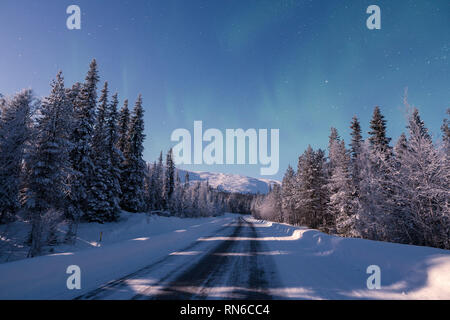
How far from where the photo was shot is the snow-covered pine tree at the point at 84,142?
20438mm

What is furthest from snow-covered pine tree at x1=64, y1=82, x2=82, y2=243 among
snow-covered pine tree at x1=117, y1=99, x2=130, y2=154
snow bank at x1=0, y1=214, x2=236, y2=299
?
snow bank at x1=0, y1=214, x2=236, y2=299

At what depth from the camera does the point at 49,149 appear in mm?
14492

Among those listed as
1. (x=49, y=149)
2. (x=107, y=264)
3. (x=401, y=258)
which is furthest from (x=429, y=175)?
(x=49, y=149)

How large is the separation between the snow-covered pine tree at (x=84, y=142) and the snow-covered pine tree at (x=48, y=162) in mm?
4725

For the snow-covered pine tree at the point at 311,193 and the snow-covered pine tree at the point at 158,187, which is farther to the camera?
the snow-covered pine tree at the point at 158,187

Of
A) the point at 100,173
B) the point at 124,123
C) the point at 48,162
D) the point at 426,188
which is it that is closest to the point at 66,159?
the point at 48,162

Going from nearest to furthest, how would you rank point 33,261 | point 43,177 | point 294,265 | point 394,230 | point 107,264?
point 33,261, point 107,264, point 294,265, point 394,230, point 43,177

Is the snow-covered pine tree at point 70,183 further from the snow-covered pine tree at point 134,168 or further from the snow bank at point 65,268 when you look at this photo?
the snow bank at point 65,268

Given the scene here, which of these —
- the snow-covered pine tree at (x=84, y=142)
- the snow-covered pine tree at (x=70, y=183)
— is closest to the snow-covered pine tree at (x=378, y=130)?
the snow-covered pine tree at (x=70, y=183)

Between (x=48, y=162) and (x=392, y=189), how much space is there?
78.9ft

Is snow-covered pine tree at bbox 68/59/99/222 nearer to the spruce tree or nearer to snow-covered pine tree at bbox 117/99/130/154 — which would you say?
snow-covered pine tree at bbox 117/99/130/154

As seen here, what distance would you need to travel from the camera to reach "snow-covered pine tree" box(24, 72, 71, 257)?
1384 centimetres

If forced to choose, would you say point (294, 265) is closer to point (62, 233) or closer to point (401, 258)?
point (401, 258)

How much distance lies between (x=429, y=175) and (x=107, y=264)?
14826mm
